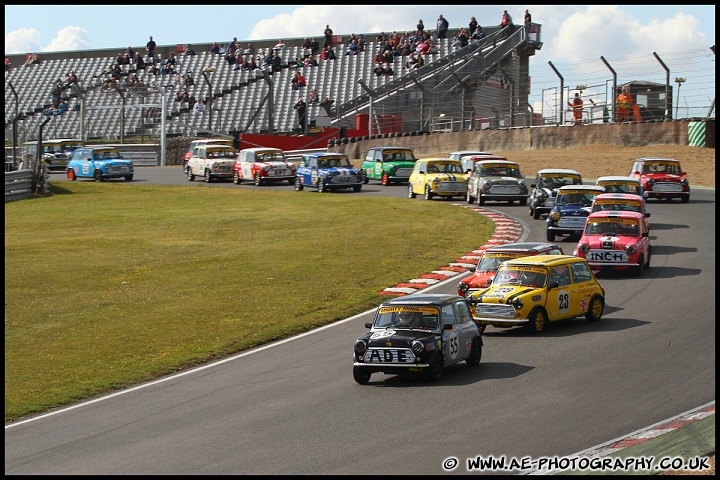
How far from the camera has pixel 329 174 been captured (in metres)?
40.6

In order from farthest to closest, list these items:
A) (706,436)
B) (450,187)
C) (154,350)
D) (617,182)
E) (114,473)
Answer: (450,187), (617,182), (154,350), (114,473), (706,436)

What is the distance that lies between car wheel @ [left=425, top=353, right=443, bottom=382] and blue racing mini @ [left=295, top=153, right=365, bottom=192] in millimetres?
26457

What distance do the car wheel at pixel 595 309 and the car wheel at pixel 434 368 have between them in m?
4.66

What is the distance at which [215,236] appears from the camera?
31.4m

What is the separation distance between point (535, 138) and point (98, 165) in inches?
776

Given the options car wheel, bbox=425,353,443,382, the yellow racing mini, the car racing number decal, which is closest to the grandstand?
the yellow racing mini

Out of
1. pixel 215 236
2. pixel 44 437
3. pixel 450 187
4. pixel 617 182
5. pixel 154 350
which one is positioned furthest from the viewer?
pixel 450 187

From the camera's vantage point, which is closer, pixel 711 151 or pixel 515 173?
pixel 515 173

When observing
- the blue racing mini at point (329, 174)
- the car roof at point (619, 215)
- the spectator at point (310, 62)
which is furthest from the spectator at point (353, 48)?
the car roof at point (619, 215)

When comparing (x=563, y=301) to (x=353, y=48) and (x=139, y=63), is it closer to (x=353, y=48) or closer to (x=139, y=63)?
(x=353, y=48)

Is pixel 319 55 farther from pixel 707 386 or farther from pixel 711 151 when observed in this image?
pixel 707 386

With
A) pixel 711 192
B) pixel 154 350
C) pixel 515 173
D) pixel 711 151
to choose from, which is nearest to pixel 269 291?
pixel 154 350

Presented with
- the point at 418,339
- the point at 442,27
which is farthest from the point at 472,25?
the point at 418,339

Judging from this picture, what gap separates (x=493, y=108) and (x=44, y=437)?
3933cm
